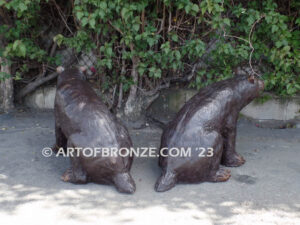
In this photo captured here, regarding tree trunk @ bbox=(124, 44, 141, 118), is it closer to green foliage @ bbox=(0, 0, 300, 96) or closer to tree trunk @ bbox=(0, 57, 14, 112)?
green foliage @ bbox=(0, 0, 300, 96)

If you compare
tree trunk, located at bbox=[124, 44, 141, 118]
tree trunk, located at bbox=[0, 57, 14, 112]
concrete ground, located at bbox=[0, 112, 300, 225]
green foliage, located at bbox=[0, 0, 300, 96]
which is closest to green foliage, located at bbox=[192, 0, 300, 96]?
green foliage, located at bbox=[0, 0, 300, 96]

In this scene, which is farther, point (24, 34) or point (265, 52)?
point (24, 34)

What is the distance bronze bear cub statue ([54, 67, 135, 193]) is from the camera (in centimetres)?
369

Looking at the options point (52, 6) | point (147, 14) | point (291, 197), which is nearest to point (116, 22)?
point (147, 14)

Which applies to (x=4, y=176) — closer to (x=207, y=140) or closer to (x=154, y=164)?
(x=154, y=164)

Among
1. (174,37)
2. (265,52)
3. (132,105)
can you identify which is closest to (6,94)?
(132,105)

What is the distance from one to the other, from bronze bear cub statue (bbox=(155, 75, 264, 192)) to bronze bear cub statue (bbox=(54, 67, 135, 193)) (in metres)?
0.47

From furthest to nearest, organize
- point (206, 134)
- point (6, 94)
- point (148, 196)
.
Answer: point (6, 94) → point (206, 134) → point (148, 196)

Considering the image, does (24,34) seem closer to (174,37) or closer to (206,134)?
(174,37)

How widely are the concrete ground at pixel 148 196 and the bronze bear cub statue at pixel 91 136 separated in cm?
14

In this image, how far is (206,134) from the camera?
12.7ft

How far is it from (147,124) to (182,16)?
79.1 inches

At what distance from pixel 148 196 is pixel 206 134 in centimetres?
95

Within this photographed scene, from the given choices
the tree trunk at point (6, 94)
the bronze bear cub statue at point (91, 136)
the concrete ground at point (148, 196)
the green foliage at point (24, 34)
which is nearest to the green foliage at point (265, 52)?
the concrete ground at point (148, 196)
